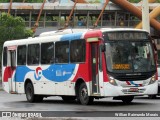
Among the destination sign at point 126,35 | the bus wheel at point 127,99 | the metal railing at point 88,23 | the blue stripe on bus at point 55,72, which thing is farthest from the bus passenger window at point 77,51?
the metal railing at point 88,23

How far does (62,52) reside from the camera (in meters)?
22.6

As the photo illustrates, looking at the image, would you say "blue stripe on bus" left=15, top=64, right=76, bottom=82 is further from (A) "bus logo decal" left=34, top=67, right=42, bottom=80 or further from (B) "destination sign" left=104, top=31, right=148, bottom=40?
(B) "destination sign" left=104, top=31, right=148, bottom=40

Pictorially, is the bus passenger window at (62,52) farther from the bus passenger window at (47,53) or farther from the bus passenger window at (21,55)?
the bus passenger window at (21,55)

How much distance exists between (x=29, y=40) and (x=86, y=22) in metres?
52.4

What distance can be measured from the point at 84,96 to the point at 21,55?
19.1 ft

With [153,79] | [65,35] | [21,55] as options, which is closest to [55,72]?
[65,35]

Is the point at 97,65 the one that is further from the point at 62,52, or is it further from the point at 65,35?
the point at 65,35

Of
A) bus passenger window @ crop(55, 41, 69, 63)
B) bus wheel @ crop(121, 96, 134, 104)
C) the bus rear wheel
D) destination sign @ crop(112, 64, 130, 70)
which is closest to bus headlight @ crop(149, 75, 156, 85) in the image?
destination sign @ crop(112, 64, 130, 70)

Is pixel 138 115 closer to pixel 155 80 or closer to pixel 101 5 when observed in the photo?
pixel 155 80

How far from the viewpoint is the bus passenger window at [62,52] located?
22303 mm

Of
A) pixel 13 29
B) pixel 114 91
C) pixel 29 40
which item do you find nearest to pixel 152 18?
pixel 13 29

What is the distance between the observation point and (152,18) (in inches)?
2980

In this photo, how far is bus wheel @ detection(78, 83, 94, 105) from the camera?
20938 millimetres

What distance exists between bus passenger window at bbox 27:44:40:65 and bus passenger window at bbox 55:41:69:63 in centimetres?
166
